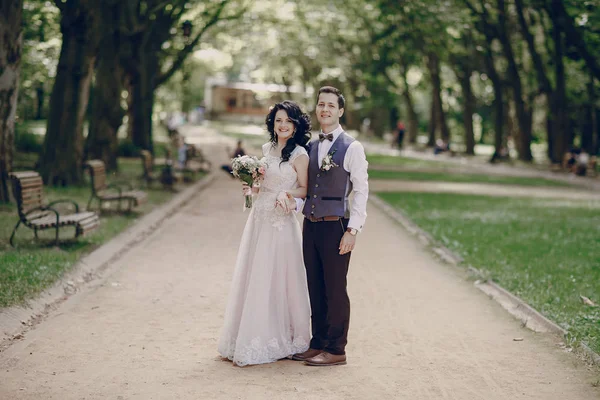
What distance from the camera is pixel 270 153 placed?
704 cm

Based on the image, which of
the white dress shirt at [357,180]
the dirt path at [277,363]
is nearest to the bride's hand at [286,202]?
the white dress shirt at [357,180]

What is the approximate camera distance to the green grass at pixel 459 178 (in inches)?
1190

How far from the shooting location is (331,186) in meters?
6.75

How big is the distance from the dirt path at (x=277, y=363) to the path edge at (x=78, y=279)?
15cm

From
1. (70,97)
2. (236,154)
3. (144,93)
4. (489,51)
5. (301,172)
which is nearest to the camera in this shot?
(301,172)

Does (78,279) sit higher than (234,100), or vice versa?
(234,100)

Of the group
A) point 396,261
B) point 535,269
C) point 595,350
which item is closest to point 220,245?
point 396,261

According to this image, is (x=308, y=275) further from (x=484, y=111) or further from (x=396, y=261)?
(x=484, y=111)

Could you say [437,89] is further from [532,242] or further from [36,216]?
[36,216]

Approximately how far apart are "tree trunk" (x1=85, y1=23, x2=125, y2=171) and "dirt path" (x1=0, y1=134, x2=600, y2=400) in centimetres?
1303

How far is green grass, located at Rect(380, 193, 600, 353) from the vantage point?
936 cm

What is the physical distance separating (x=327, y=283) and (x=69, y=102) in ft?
44.6

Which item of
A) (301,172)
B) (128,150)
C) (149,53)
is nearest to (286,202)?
(301,172)

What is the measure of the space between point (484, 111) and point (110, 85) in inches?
2003
